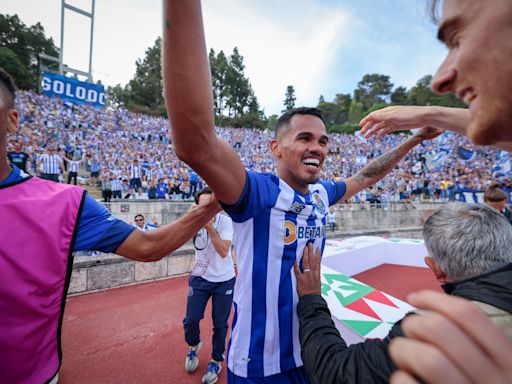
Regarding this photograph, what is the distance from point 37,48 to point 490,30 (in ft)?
189

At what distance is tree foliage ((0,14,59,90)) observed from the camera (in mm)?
33438

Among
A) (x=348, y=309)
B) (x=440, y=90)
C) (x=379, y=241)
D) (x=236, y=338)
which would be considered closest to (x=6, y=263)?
(x=236, y=338)

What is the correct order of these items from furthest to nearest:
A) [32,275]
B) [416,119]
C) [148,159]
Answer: [148,159] → [416,119] → [32,275]

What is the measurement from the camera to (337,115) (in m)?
66.6

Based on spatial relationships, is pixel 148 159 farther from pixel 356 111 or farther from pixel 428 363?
pixel 356 111

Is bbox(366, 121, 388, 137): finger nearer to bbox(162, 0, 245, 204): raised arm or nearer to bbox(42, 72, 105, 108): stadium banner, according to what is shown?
bbox(162, 0, 245, 204): raised arm

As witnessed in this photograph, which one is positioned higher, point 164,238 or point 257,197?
point 257,197

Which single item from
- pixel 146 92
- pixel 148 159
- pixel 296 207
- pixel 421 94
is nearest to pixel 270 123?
pixel 146 92

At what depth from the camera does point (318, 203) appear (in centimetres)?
199

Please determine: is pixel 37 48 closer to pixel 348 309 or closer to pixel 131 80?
pixel 131 80

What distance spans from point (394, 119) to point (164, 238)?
74.3 inches

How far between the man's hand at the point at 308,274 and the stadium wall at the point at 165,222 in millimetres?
757

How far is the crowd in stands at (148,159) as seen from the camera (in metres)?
14.0

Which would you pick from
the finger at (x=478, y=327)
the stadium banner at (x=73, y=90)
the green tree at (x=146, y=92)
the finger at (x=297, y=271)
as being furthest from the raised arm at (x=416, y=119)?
the green tree at (x=146, y=92)
